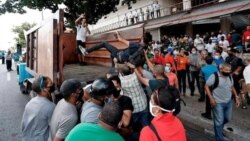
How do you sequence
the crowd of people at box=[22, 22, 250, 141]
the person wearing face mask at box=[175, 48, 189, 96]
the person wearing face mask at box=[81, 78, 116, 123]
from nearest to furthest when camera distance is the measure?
the crowd of people at box=[22, 22, 250, 141] < the person wearing face mask at box=[81, 78, 116, 123] < the person wearing face mask at box=[175, 48, 189, 96]

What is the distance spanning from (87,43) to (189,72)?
3.87 metres

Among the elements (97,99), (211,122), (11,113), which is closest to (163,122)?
(97,99)

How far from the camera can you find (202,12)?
59.6ft

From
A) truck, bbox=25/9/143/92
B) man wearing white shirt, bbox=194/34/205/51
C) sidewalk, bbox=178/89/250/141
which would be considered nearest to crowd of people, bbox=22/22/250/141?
truck, bbox=25/9/143/92

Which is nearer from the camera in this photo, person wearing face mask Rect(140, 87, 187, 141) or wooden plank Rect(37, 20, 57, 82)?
person wearing face mask Rect(140, 87, 187, 141)

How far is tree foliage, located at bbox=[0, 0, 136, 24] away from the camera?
75.9ft

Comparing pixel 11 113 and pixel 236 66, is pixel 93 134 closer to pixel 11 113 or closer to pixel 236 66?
pixel 236 66

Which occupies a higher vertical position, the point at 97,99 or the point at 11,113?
the point at 97,99

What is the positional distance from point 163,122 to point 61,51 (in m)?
3.04

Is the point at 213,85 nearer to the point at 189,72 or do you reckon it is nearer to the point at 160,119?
the point at 160,119

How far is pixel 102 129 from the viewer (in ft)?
7.64

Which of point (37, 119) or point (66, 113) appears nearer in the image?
point (66, 113)

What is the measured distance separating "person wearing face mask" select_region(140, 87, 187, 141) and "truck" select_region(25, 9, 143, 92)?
9.52 feet

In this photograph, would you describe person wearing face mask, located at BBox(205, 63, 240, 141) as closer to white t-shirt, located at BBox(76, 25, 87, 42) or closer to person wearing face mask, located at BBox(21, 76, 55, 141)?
person wearing face mask, located at BBox(21, 76, 55, 141)
